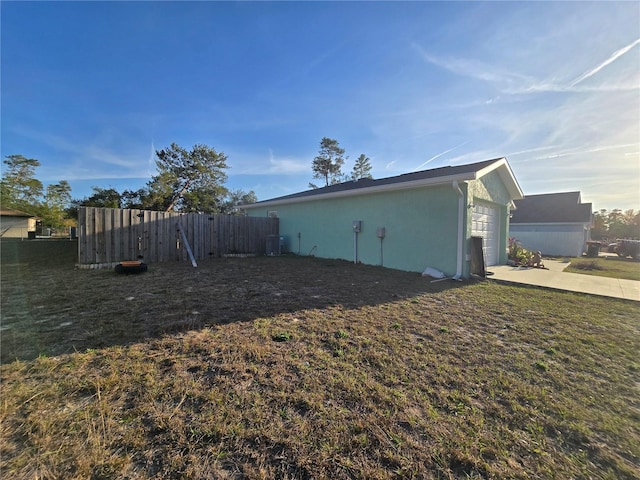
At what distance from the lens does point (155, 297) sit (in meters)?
4.46

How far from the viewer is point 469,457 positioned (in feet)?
4.66

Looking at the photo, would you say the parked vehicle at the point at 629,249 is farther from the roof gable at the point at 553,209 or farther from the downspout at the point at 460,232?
the downspout at the point at 460,232

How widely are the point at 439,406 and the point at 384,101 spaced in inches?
353

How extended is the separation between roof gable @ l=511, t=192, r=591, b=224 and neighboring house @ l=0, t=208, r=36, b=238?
43.3 meters

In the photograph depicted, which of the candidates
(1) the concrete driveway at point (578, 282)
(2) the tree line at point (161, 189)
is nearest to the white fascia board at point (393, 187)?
(1) the concrete driveway at point (578, 282)

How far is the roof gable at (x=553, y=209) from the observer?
1533cm

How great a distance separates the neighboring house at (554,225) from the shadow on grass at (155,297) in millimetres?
13198

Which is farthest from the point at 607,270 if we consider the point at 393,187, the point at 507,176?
the point at 393,187

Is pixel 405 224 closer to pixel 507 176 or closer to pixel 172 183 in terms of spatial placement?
pixel 507 176

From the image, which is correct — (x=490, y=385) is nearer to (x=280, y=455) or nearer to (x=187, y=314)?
(x=280, y=455)

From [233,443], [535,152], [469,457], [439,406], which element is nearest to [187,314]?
[233,443]

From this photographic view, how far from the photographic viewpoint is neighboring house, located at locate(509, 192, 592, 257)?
14281 millimetres

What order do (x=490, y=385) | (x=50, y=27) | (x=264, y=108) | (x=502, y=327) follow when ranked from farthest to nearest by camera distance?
1. (x=264, y=108)
2. (x=50, y=27)
3. (x=502, y=327)
4. (x=490, y=385)

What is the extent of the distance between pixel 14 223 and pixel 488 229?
39.0 m
